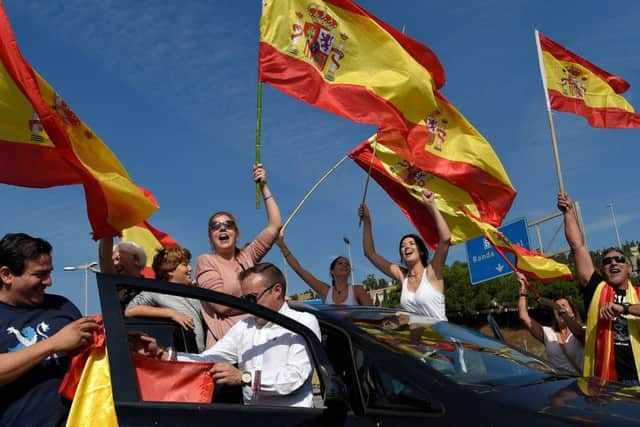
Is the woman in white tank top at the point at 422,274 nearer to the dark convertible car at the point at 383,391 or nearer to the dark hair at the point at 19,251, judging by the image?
the dark convertible car at the point at 383,391

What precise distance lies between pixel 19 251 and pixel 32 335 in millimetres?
411

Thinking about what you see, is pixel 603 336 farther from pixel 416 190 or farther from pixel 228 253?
pixel 228 253

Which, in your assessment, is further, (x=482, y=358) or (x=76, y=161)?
(x=76, y=161)

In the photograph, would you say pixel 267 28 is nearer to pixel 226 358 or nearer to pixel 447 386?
pixel 226 358

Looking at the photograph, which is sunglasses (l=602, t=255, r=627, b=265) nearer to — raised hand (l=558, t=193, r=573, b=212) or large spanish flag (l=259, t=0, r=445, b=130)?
raised hand (l=558, t=193, r=573, b=212)

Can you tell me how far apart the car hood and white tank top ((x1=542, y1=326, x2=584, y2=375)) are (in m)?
2.72

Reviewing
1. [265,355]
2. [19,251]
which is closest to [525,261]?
[265,355]

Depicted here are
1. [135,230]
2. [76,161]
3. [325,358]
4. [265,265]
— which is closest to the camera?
[325,358]

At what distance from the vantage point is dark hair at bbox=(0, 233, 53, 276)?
3117 millimetres

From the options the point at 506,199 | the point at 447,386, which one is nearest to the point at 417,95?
the point at 506,199

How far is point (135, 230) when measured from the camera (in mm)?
8523

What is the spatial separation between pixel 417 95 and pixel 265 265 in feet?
12.5

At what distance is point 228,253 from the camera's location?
4754mm

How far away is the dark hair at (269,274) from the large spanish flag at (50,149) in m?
1.65
